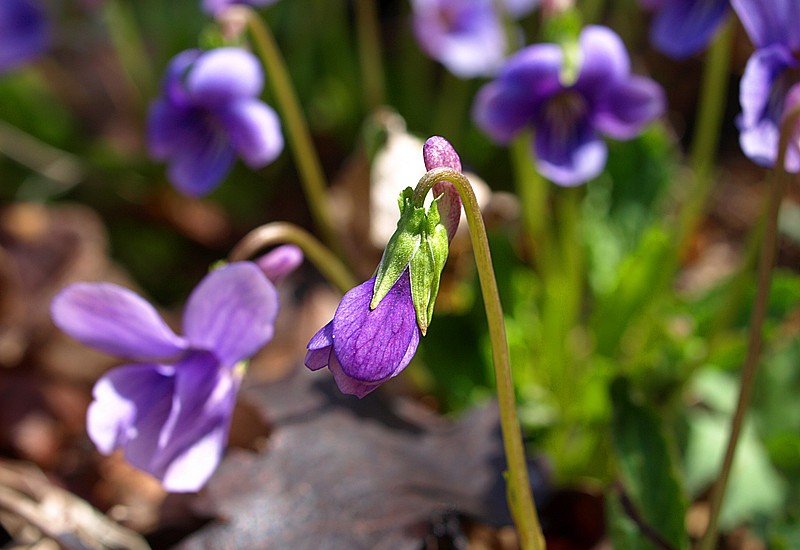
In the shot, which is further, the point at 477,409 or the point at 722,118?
the point at 722,118

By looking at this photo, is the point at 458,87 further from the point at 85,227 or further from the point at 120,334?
the point at 120,334

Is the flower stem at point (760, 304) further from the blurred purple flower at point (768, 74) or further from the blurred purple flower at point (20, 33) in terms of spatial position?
the blurred purple flower at point (20, 33)

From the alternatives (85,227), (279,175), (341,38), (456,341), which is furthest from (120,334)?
(341,38)

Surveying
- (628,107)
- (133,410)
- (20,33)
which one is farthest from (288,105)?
(20,33)

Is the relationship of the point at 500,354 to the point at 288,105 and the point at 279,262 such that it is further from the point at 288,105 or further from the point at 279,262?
the point at 288,105

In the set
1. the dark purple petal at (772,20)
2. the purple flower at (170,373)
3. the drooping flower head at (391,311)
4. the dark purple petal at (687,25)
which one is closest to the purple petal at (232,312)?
the purple flower at (170,373)

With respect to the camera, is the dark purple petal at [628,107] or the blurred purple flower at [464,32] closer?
the dark purple petal at [628,107]
